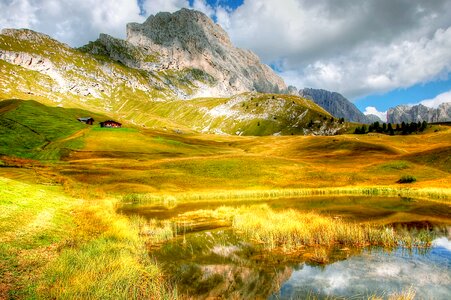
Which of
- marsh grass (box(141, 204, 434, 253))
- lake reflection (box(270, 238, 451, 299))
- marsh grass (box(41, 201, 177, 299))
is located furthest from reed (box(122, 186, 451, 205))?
lake reflection (box(270, 238, 451, 299))

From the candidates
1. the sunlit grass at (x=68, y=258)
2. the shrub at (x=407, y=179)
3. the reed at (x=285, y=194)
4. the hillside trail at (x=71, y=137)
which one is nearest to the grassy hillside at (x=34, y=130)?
the hillside trail at (x=71, y=137)

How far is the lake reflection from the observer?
16.6m

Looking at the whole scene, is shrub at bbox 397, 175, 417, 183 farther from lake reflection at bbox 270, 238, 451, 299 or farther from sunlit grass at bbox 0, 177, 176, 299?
sunlit grass at bbox 0, 177, 176, 299

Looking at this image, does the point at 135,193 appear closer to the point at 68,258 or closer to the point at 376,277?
the point at 68,258

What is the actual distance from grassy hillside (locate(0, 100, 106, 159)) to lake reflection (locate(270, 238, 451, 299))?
380 ft

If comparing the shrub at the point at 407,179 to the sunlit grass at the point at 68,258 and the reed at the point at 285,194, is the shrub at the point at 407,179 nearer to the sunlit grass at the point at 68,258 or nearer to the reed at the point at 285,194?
the reed at the point at 285,194

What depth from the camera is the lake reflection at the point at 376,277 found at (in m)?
16.6

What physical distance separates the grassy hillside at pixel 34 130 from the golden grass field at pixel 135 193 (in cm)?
455

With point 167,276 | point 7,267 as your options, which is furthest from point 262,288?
point 7,267

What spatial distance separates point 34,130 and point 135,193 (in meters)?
108

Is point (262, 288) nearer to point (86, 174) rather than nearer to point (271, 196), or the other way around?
point (271, 196)

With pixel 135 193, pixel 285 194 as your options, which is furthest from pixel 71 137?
pixel 285 194

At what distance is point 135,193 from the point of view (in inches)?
2694

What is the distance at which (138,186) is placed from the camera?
7438 centimetres
